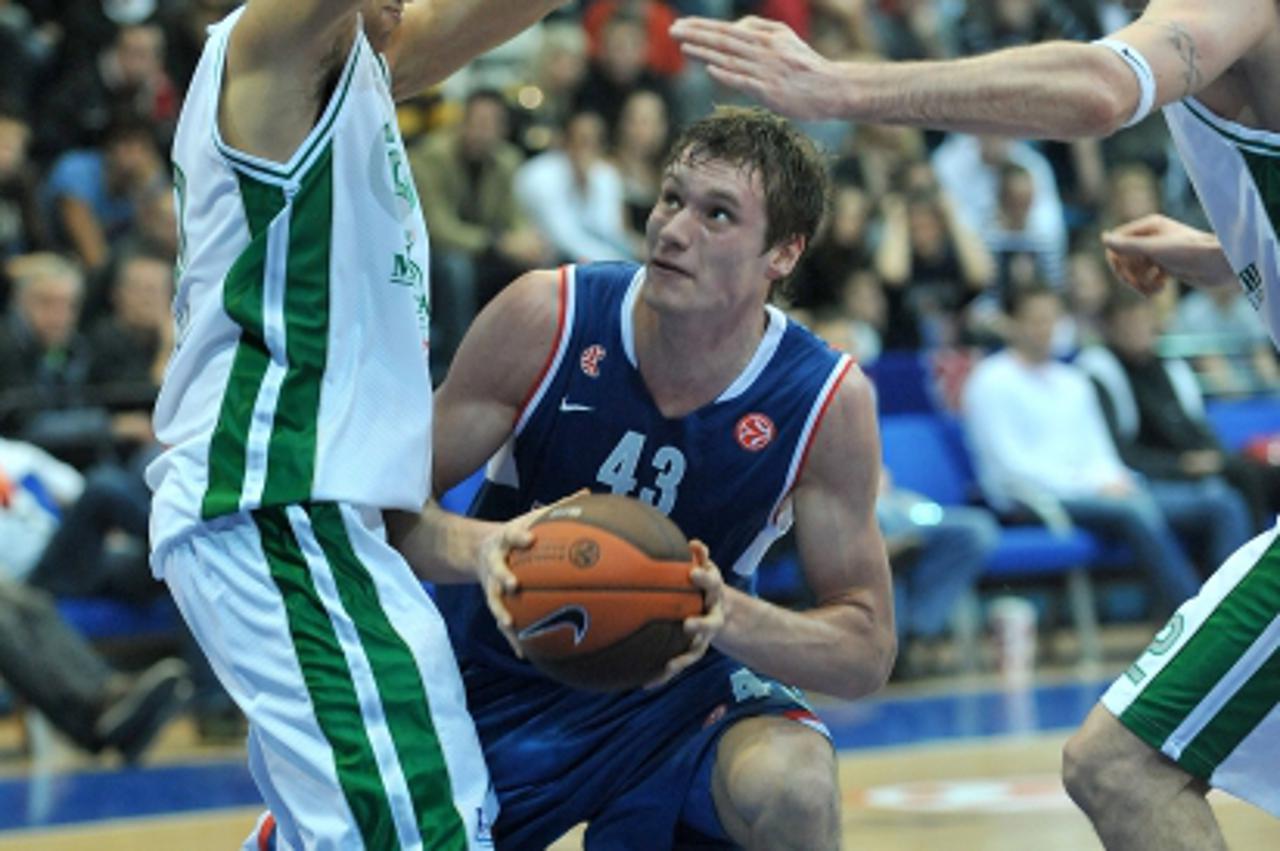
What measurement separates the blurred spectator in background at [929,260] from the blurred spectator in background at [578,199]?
6.21 ft

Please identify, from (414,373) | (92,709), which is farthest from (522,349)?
(92,709)

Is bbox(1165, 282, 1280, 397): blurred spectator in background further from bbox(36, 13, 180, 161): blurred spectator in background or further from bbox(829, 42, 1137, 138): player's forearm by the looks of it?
bbox(829, 42, 1137, 138): player's forearm

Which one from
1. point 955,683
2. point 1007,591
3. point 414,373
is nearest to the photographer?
point 414,373

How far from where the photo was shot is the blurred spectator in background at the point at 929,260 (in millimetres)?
11703

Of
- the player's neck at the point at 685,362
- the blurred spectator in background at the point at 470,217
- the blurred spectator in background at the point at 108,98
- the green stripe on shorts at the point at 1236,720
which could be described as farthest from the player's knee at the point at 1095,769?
the blurred spectator in background at the point at 108,98

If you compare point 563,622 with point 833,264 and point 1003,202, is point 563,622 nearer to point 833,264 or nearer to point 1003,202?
point 833,264

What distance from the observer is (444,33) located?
169 inches

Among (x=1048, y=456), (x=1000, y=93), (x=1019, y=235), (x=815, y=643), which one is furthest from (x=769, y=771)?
(x=1019, y=235)

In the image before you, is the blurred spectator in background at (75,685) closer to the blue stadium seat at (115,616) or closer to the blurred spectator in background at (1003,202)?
the blue stadium seat at (115,616)

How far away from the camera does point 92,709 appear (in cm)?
773

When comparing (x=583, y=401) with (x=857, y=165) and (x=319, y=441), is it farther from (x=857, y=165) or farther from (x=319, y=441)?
(x=857, y=165)

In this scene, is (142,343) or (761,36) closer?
(761,36)

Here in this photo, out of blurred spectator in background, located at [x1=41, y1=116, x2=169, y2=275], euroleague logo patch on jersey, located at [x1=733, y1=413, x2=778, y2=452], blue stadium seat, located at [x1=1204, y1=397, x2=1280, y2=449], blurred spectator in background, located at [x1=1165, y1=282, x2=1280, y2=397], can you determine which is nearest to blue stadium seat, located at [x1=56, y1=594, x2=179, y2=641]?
blurred spectator in background, located at [x1=41, y1=116, x2=169, y2=275]

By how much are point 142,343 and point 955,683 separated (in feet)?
13.6
